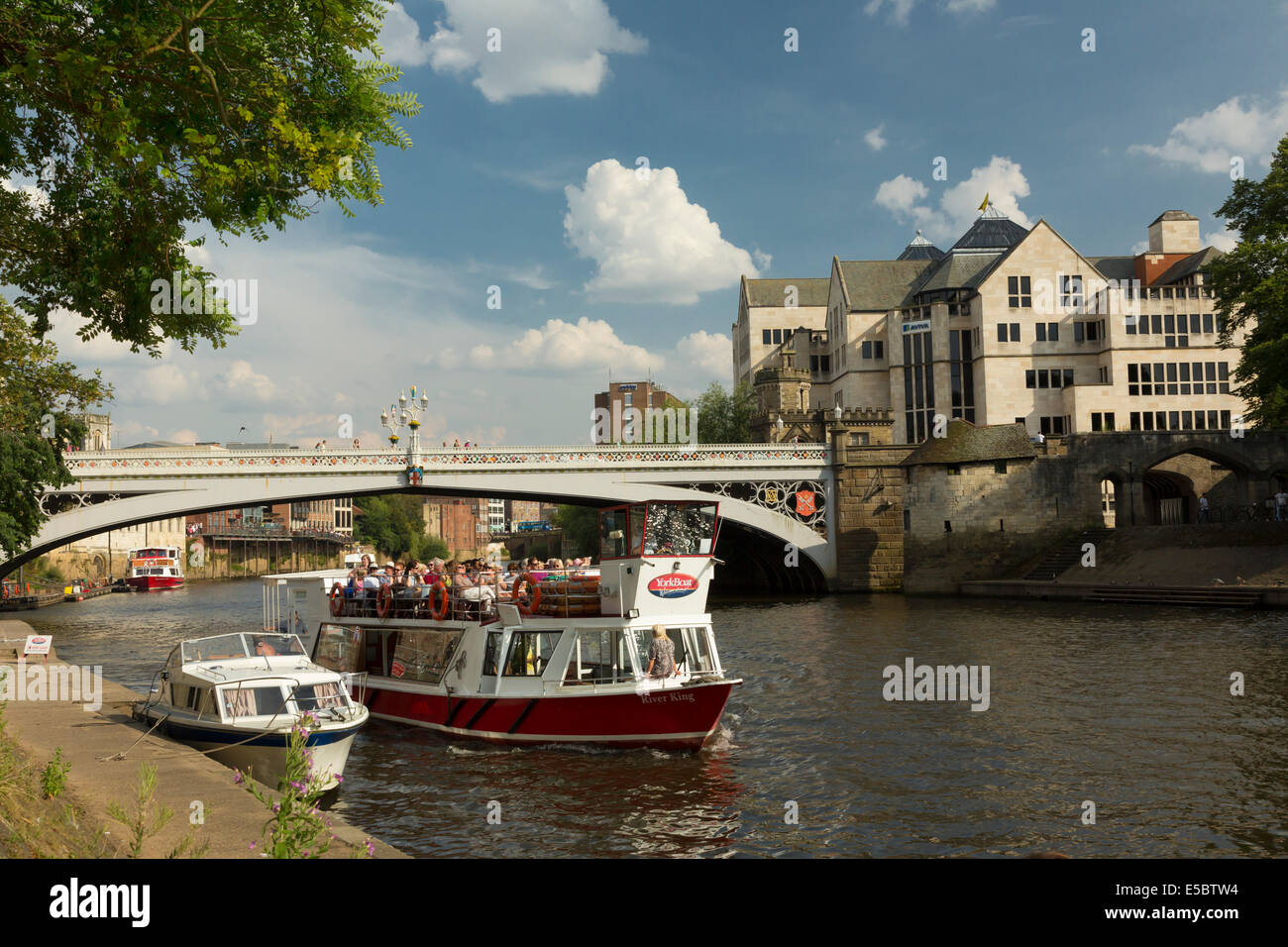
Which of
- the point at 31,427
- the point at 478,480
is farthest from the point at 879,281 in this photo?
the point at 31,427

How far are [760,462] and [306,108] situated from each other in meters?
48.0

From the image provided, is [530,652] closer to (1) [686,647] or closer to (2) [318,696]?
(1) [686,647]

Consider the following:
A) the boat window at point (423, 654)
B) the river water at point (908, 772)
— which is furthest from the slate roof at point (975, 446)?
the boat window at point (423, 654)

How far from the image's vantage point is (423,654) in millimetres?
24875

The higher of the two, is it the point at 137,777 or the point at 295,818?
the point at 295,818

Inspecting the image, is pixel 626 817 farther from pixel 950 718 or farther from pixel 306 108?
pixel 306 108

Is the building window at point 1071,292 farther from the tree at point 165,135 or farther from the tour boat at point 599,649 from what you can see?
the tree at point 165,135

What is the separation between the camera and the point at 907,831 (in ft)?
50.1

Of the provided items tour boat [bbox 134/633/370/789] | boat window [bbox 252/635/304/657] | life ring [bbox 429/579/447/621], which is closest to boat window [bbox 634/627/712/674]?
life ring [bbox 429/579/447/621]

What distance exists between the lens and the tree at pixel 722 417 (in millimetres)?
85500

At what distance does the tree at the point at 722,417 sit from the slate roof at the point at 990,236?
21431 mm

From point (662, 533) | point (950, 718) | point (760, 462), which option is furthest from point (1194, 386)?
point (662, 533)

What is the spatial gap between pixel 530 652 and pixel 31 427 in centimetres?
2204

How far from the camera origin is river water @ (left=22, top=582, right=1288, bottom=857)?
49.4ft
